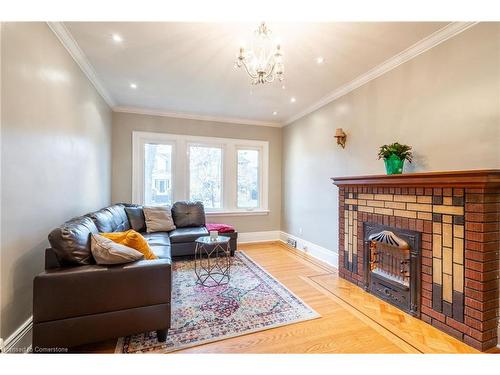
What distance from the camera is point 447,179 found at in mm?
1896

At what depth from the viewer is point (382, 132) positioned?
114 inches

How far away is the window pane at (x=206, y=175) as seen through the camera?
4.88 meters

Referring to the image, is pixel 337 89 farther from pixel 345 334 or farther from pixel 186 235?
pixel 186 235

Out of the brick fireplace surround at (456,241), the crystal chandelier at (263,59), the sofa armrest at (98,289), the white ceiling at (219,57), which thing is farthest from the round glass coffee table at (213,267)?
the white ceiling at (219,57)

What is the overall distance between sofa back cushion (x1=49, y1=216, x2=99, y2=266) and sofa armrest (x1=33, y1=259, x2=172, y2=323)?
0.08 m

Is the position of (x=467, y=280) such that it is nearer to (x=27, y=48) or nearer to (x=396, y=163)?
(x=396, y=163)

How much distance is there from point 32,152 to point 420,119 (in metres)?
3.64

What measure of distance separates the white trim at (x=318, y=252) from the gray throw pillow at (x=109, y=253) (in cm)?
290

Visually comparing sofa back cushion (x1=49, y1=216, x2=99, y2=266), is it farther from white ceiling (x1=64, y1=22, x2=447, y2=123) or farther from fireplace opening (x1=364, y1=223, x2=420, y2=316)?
fireplace opening (x1=364, y1=223, x2=420, y2=316)

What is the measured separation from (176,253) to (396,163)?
3.35 meters

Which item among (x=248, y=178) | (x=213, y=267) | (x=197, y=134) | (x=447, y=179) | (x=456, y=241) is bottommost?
(x=213, y=267)

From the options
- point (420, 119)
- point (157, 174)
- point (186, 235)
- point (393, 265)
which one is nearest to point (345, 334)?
point (393, 265)

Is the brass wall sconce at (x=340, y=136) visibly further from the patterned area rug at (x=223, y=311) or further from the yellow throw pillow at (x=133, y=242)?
the yellow throw pillow at (x=133, y=242)
